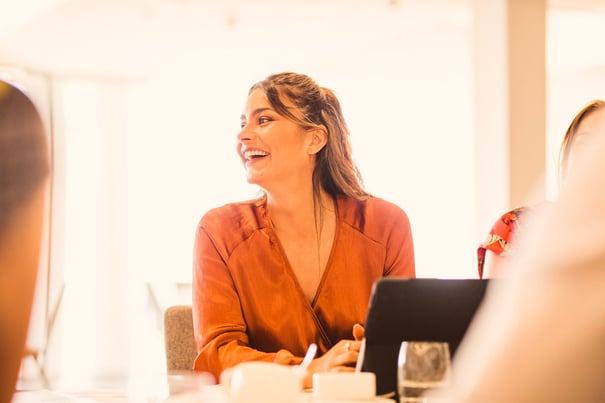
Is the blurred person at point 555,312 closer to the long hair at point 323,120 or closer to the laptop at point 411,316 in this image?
the laptop at point 411,316

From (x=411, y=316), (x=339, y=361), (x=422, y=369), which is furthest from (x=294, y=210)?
(x=422, y=369)

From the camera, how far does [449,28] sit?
25.5ft

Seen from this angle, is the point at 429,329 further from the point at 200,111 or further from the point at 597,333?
the point at 200,111

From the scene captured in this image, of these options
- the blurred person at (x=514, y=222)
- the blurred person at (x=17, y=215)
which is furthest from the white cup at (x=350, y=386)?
the blurred person at (x=514, y=222)

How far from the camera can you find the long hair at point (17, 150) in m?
1.02

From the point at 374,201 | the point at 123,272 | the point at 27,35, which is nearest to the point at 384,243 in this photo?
the point at 374,201

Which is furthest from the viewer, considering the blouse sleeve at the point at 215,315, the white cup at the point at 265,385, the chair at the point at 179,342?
the chair at the point at 179,342

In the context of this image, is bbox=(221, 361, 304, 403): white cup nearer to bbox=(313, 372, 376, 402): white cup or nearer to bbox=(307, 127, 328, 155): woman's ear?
bbox=(313, 372, 376, 402): white cup

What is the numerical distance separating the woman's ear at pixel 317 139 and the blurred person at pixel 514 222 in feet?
2.06

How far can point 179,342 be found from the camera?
2.60 meters

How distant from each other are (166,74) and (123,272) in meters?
2.41

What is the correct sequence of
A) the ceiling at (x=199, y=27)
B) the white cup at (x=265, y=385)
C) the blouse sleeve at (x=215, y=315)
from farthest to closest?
1. the ceiling at (x=199, y=27)
2. the blouse sleeve at (x=215, y=315)
3. the white cup at (x=265, y=385)

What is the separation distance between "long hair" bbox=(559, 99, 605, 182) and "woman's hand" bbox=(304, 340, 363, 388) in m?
1.01

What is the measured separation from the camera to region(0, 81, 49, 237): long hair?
1.02 metres
